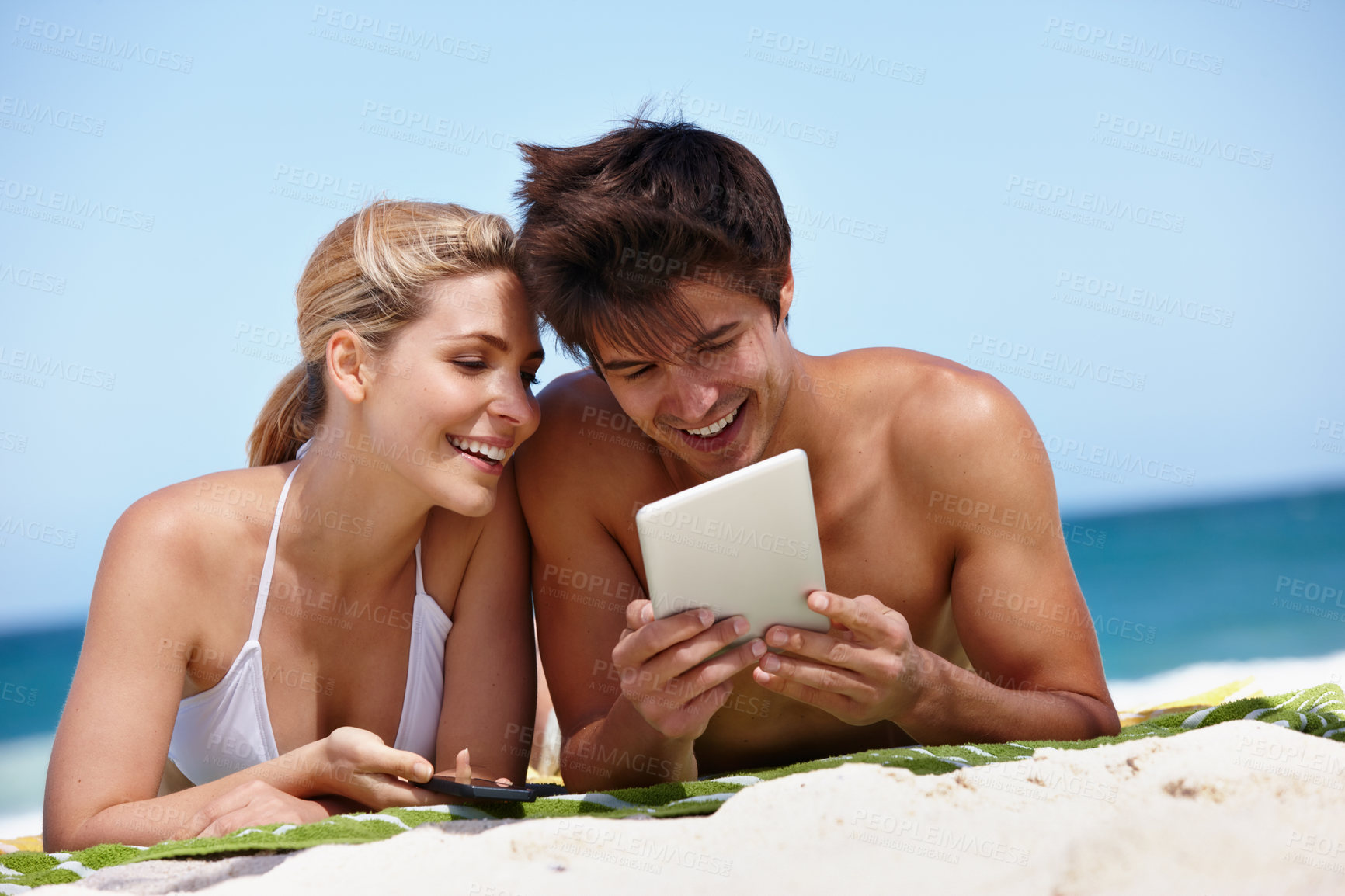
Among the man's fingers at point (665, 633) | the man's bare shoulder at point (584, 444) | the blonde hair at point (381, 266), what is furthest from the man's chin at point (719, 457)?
the blonde hair at point (381, 266)

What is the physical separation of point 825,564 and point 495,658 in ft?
3.36

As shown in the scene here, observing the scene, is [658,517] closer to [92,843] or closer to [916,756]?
[916,756]

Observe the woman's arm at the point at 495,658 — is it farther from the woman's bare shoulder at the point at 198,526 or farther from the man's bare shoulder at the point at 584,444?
the woman's bare shoulder at the point at 198,526

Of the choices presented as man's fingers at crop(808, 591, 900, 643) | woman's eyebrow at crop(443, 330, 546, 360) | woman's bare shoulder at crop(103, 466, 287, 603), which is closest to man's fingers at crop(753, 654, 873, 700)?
man's fingers at crop(808, 591, 900, 643)

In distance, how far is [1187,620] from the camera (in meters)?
13.9

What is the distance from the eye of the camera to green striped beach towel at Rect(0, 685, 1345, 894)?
194 cm

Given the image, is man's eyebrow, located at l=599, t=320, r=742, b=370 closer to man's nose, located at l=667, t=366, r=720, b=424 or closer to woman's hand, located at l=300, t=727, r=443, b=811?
man's nose, located at l=667, t=366, r=720, b=424

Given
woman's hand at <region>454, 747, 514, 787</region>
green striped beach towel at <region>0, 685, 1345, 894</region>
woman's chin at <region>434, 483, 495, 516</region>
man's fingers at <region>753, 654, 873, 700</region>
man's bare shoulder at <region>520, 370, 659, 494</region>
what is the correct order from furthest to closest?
man's bare shoulder at <region>520, 370, 659, 494</region> < woman's chin at <region>434, 483, 495, 516</region> < woman's hand at <region>454, 747, 514, 787</region> < man's fingers at <region>753, 654, 873, 700</region> < green striped beach towel at <region>0, 685, 1345, 894</region>

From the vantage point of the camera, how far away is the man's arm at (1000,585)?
2492 millimetres

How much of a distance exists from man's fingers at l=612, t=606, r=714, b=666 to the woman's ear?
3.96ft

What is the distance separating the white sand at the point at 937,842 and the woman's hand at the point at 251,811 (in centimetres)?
30

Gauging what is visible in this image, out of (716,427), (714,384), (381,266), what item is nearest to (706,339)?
(714,384)

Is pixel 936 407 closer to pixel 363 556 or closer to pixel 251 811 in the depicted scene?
pixel 363 556

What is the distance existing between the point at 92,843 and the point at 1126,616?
1492cm
